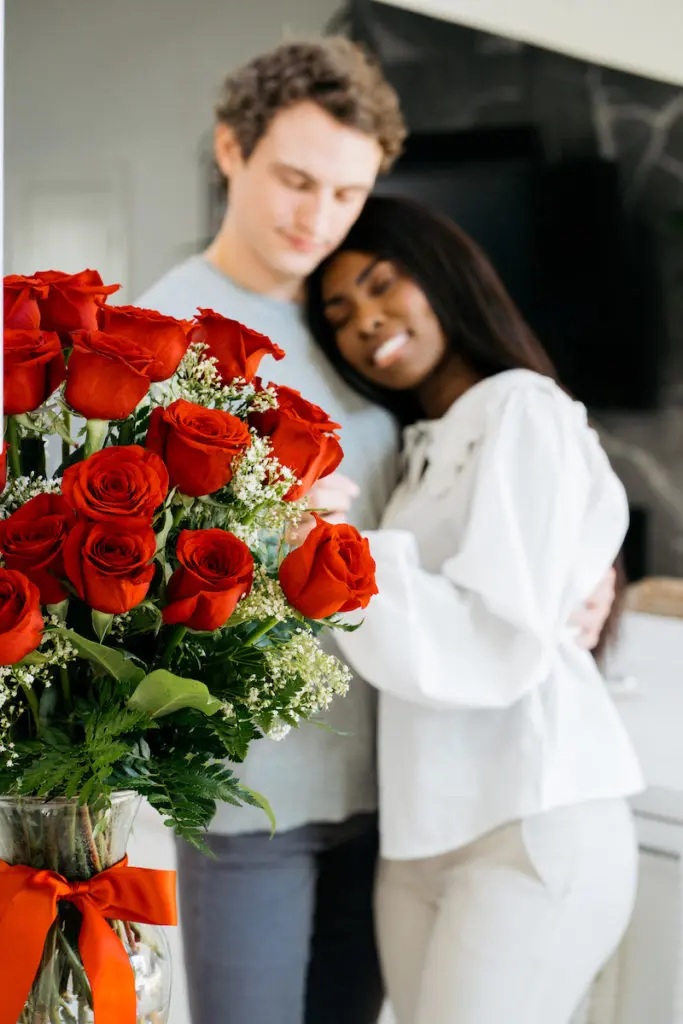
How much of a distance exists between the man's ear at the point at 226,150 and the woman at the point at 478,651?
182 millimetres

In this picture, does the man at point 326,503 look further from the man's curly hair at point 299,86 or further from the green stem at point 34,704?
the green stem at point 34,704

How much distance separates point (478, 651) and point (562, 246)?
717 mm

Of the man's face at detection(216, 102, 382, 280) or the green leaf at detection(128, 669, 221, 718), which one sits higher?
the man's face at detection(216, 102, 382, 280)

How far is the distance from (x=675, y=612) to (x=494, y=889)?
2.22 ft

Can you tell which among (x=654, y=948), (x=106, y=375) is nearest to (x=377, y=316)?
(x=106, y=375)

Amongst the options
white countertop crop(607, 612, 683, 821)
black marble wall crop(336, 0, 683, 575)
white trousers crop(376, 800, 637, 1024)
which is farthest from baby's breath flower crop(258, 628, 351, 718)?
white countertop crop(607, 612, 683, 821)

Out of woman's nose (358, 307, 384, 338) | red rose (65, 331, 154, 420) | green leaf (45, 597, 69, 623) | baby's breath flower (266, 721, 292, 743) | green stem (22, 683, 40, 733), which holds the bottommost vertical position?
baby's breath flower (266, 721, 292, 743)

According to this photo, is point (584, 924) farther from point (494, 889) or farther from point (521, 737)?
point (521, 737)

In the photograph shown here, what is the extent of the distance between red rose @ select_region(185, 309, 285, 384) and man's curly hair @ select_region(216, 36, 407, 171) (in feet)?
2.46

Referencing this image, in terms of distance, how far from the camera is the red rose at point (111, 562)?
1.99 feet

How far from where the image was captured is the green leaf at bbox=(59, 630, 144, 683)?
0.65 m

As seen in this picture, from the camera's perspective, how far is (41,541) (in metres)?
0.63

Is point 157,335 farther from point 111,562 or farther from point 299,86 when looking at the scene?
point 299,86

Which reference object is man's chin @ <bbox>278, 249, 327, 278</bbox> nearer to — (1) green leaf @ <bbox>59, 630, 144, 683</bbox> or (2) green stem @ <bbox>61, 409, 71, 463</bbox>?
(2) green stem @ <bbox>61, 409, 71, 463</bbox>
